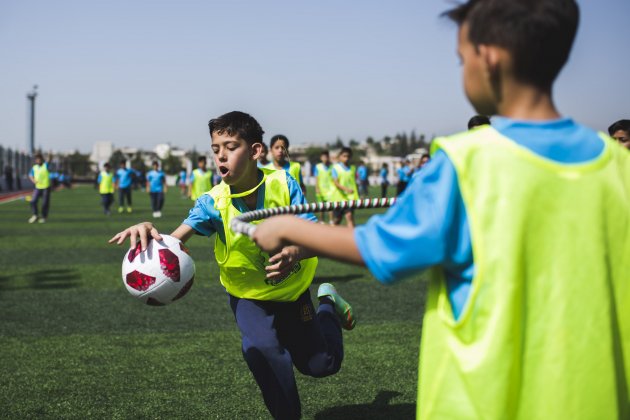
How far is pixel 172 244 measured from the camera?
12.4 ft

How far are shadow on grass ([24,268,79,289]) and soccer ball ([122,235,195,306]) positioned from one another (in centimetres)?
631

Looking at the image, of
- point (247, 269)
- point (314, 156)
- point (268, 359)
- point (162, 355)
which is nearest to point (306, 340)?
point (268, 359)

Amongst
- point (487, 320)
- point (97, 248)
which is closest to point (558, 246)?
point (487, 320)

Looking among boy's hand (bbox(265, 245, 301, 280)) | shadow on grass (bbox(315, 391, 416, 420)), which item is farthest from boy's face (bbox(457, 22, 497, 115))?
shadow on grass (bbox(315, 391, 416, 420))

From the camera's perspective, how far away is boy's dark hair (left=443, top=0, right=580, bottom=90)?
1731mm

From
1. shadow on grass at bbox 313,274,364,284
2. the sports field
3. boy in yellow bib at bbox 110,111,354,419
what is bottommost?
shadow on grass at bbox 313,274,364,284

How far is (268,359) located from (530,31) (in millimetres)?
2654

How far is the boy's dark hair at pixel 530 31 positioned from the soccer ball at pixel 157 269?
237 cm

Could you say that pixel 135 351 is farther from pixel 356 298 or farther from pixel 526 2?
pixel 526 2

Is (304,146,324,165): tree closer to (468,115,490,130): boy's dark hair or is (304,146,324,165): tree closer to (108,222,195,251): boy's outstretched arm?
(468,115,490,130): boy's dark hair

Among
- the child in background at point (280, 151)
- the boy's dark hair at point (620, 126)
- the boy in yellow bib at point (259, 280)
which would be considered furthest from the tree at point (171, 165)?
the boy in yellow bib at point (259, 280)

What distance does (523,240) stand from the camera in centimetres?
176

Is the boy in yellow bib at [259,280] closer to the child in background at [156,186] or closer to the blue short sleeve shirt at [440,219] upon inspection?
the blue short sleeve shirt at [440,219]

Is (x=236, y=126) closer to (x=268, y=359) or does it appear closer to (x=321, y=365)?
(x=268, y=359)
